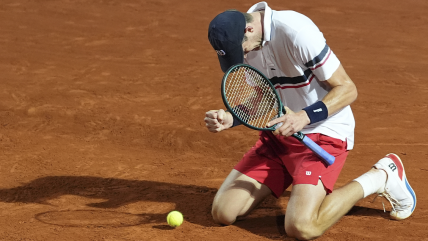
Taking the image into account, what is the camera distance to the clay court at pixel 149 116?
168 inches

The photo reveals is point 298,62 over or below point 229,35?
below

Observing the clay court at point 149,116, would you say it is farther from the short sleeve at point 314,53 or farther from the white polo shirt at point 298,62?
the short sleeve at point 314,53

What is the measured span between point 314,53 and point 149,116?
108 inches

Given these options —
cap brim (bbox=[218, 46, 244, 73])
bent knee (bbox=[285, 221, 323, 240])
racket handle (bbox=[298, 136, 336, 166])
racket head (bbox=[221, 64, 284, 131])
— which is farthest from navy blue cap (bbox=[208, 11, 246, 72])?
bent knee (bbox=[285, 221, 323, 240])

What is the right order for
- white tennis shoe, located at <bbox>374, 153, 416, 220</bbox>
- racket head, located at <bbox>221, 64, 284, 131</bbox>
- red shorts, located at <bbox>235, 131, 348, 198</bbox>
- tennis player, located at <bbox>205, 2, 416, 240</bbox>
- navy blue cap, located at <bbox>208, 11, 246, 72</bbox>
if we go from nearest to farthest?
navy blue cap, located at <bbox>208, 11, 246, 72</bbox> → tennis player, located at <bbox>205, 2, 416, 240</bbox> → racket head, located at <bbox>221, 64, 284, 131</bbox> → red shorts, located at <bbox>235, 131, 348, 198</bbox> → white tennis shoe, located at <bbox>374, 153, 416, 220</bbox>

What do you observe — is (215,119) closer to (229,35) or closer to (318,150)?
(229,35)

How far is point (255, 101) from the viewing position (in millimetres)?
4113

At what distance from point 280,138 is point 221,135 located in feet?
5.05

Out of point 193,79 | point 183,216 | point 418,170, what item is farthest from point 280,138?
point 193,79

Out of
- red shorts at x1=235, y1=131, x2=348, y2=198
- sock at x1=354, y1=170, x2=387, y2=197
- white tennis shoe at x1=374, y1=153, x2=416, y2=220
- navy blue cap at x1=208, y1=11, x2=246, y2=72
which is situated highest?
navy blue cap at x1=208, y1=11, x2=246, y2=72

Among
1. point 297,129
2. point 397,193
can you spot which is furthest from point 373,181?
point 297,129

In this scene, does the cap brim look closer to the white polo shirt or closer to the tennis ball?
the white polo shirt

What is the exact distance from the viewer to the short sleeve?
12.3 feet

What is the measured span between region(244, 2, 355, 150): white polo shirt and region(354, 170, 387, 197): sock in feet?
0.87
